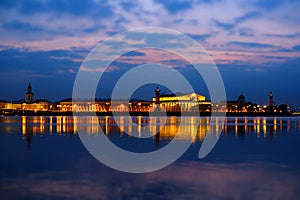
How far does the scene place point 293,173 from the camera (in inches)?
414

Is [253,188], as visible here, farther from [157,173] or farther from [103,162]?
[103,162]

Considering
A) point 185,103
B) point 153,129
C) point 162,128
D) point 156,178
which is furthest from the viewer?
point 185,103

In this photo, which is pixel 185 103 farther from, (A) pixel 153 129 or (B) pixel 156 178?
(B) pixel 156 178

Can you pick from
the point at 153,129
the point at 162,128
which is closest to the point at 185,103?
the point at 162,128

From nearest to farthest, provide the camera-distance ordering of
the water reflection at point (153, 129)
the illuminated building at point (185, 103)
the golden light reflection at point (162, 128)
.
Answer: the water reflection at point (153, 129)
the golden light reflection at point (162, 128)
the illuminated building at point (185, 103)

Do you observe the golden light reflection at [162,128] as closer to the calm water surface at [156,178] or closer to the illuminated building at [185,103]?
the calm water surface at [156,178]

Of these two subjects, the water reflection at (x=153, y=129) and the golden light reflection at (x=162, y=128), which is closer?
the water reflection at (x=153, y=129)

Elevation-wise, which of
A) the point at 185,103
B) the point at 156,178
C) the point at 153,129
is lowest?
the point at 156,178

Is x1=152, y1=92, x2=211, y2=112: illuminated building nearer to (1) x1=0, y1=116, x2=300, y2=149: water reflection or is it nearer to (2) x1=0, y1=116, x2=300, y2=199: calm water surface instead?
(1) x1=0, y1=116, x2=300, y2=149: water reflection

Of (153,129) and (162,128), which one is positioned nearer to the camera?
(153,129)

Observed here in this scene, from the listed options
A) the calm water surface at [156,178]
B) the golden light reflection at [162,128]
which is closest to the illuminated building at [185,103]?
the golden light reflection at [162,128]

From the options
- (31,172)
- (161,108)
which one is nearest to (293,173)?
(31,172)

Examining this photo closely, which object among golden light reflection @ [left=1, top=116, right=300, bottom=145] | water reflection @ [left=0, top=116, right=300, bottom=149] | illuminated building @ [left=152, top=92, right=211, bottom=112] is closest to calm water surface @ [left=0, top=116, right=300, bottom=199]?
water reflection @ [left=0, top=116, right=300, bottom=149]

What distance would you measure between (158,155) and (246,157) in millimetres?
2873
